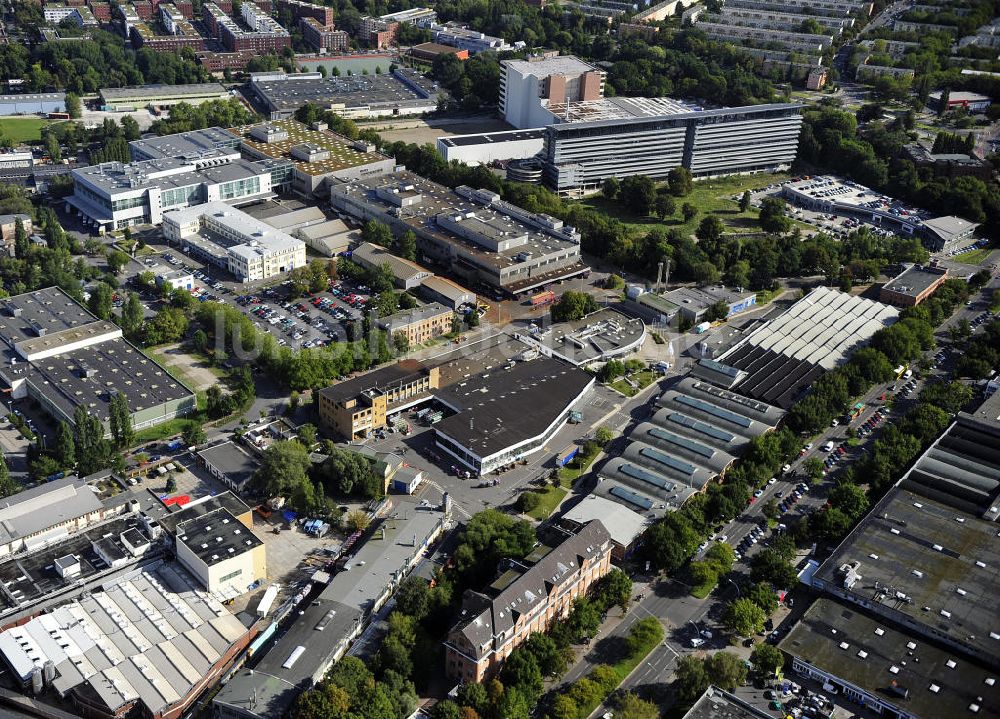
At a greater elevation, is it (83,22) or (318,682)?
(83,22)

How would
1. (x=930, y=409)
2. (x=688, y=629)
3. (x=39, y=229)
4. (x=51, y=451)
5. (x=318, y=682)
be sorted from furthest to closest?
(x=39, y=229) < (x=930, y=409) < (x=51, y=451) < (x=688, y=629) < (x=318, y=682)

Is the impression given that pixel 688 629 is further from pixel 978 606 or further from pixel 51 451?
pixel 51 451

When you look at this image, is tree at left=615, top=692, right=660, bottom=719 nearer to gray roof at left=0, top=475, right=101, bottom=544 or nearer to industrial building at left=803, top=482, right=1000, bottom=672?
industrial building at left=803, top=482, right=1000, bottom=672

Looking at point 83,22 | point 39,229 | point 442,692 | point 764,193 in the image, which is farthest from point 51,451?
point 83,22

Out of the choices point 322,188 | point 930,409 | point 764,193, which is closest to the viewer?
point 930,409

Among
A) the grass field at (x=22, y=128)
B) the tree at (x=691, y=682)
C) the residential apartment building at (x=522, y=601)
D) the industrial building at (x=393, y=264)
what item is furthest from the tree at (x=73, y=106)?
the tree at (x=691, y=682)

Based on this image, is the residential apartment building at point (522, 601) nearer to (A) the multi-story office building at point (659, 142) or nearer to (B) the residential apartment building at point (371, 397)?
(B) the residential apartment building at point (371, 397)

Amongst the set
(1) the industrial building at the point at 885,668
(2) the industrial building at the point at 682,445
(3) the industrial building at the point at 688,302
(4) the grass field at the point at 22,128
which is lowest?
(1) the industrial building at the point at 885,668
